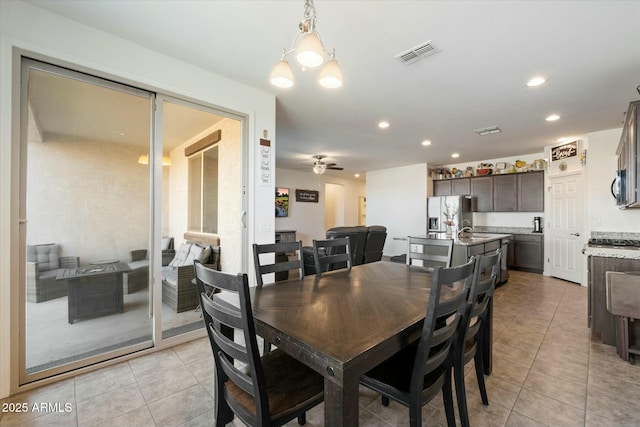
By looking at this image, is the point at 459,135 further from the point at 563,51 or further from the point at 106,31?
the point at 106,31

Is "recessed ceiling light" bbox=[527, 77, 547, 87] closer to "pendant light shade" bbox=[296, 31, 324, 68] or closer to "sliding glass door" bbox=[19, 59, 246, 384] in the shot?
"pendant light shade" bbox=[296, 31, 324, 68]

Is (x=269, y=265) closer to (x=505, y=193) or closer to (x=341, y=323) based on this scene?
(x=341, y=323)

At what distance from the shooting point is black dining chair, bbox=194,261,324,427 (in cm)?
104

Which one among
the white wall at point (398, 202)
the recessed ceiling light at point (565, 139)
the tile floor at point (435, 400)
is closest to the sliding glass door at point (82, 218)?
the tile floor at point (435, 400)

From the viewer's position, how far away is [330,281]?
6.40 feet

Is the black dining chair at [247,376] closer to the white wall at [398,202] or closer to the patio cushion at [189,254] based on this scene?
the patio cushion at [189,254]

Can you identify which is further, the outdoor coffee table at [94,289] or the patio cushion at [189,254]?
the patio cushion at [189,254]

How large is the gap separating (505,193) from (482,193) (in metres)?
0.49

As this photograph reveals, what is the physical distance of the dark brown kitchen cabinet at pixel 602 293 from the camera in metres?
2.59

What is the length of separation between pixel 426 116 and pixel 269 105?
226 cm

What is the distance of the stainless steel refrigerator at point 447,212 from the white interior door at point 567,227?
5.15 ft

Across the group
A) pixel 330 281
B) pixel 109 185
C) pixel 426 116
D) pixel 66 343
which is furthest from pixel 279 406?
pixel 426 116

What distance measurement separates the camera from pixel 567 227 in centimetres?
516

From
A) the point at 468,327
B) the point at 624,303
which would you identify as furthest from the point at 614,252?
the point at 468,327
